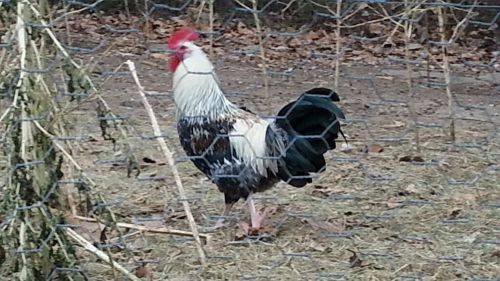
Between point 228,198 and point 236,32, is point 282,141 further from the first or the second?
point 236,32

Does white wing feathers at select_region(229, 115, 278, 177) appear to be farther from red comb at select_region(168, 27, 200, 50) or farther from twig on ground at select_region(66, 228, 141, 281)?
twig on ground at select_region(66, 228, 141, 281)

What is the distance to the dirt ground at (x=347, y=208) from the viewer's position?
8.69ft

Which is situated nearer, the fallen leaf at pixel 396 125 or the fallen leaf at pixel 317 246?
the fallen leaf at pixel 317 246

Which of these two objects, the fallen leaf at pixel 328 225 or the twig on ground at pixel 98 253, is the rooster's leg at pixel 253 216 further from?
A: the twig on ground at pixel 98 253

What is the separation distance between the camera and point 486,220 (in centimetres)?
308

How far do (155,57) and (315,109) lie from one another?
3204 mm

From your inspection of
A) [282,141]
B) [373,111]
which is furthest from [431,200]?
[373,111]

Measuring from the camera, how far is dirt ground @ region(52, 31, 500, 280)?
8.69ft

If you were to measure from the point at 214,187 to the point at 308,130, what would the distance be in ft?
2.18

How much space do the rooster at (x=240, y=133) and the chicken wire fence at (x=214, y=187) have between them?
0.42 feet

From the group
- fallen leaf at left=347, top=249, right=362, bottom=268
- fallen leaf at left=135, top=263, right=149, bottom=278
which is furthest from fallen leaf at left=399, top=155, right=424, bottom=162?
fallen leaf at left=135, top=263, right=149, bottom=278

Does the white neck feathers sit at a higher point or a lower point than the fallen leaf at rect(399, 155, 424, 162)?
higher

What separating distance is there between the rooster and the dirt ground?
0.49 feet

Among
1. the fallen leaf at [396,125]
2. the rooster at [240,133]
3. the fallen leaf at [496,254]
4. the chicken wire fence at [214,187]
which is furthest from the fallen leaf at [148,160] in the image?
the fallen leaf at [496,254]
